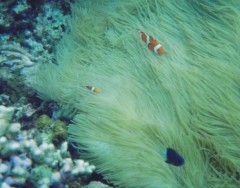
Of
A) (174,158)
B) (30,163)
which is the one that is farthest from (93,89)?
(174,158)

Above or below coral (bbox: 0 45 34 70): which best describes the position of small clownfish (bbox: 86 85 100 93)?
below

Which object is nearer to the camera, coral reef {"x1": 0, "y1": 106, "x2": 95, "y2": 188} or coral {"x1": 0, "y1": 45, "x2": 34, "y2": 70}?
coral reef {"x1": 0, "y1": 106, "x2": 95, "y2": 188}

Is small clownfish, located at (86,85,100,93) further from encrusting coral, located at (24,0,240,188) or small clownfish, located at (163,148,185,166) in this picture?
small clownfish, located at (163,148,185,166)

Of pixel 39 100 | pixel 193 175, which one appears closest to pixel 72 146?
pixel 39 100

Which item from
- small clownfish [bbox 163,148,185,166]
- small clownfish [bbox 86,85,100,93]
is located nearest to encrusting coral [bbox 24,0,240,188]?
small clownfish [bbox 86,85,100,93]

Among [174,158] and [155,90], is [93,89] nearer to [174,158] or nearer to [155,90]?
[155,90]
